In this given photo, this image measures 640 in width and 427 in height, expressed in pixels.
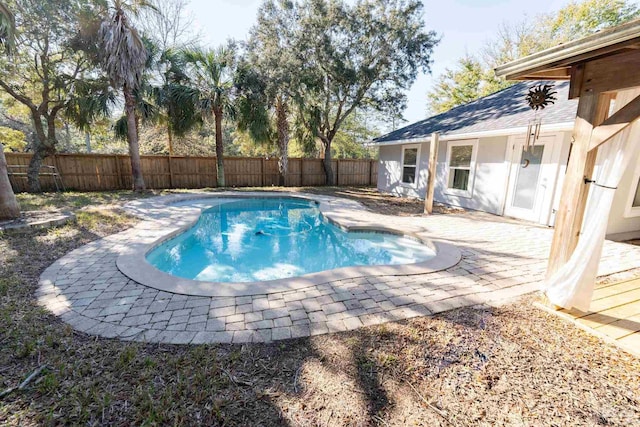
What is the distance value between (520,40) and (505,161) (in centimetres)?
1681

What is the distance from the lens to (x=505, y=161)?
7.46 metres

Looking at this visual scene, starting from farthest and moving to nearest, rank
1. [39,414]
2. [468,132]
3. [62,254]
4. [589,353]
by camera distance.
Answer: [468,132], [62,254], [589,353], [39,414]

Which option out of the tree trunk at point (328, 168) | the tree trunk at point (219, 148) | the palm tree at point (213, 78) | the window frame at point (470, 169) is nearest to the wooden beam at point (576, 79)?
the window frame at point (470, 169)

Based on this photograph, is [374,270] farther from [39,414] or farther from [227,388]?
[39,414]

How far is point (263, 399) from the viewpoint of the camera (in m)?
1.82

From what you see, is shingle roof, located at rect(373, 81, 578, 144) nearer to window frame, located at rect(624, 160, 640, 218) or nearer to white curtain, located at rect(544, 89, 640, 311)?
window frame, located at rect(624, 160, 640, 218)

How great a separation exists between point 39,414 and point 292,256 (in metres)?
4.46

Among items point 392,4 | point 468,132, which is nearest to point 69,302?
point 468,132

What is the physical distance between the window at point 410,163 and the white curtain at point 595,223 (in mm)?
8269

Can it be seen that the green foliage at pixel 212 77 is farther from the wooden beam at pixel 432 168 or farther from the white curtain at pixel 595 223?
the white curtain at pixel 595 223

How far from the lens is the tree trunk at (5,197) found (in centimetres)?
531

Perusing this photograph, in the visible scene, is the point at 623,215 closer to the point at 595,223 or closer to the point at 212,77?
the point at 595,223

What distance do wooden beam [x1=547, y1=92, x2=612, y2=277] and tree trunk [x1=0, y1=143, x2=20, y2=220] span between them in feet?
29.0

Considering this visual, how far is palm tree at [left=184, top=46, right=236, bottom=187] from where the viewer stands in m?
11.5
